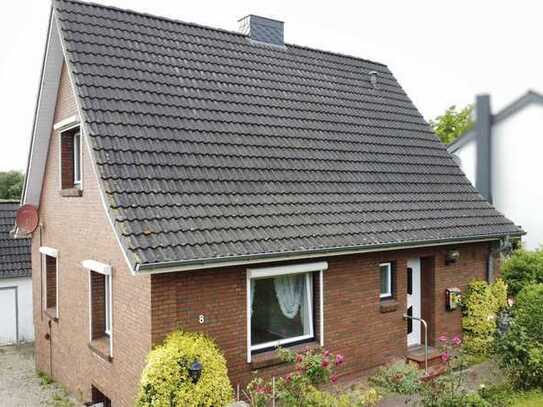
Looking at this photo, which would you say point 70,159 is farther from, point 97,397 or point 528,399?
point 528,399

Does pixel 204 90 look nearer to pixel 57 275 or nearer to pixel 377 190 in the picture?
pixel 377 190

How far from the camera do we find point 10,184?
149 ft

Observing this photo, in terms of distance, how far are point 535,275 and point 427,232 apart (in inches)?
206

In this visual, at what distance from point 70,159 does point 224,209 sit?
3934 millimetres

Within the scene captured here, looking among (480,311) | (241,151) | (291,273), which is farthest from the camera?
(480,311)

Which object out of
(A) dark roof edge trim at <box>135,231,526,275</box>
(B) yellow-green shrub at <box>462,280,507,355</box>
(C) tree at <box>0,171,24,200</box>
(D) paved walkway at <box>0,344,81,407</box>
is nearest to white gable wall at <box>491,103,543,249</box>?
(A) dark roof edge trim at <box>135,231,526,275</box>

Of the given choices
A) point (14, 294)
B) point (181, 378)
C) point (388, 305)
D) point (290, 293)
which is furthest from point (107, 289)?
point (14, 294)

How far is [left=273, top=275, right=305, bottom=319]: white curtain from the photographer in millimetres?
8586

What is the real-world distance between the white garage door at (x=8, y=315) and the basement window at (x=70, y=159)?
6316 millimetres

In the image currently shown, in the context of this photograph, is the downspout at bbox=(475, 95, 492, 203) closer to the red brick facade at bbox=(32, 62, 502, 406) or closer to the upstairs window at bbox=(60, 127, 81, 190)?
the red brick facade at bbox=(32, 62, 502, 406)

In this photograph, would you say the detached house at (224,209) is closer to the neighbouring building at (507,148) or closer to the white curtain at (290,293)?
the white curtain at (290,293)

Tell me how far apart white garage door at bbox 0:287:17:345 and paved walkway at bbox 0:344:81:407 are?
51.7 inches

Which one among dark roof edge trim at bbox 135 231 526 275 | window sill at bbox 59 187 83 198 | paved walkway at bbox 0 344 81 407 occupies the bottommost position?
paved walkway at bbox 0 344 81 407

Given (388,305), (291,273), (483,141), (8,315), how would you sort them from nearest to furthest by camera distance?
(483,141), (291,273), (388,305), (8,315)
